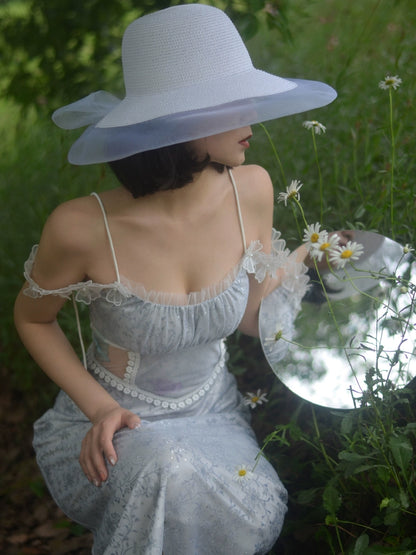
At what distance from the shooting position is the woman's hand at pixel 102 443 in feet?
4.60

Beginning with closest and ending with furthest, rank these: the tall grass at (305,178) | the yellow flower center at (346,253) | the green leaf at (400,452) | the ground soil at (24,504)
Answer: the yellow flower center at (346,253)
the green leaf at (400,452)
the tall grass at (305,178)
the ground soil at (24,504)

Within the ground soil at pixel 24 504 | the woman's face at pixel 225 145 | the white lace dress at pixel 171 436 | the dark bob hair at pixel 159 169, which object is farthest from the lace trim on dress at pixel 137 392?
the ground soil at pixel 24 504

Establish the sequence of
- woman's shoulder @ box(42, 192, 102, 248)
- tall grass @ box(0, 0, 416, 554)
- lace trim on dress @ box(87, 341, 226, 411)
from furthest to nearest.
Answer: tall grass @ box(0, 0, 416, 554)
lace trim on dress @ box(87, 341, 226, 411)
woman's shoulder @ box(42, 192, 102, 248)

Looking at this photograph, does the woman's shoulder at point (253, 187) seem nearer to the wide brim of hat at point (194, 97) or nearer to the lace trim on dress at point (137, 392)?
the wide brim of hat at point (194, 97)

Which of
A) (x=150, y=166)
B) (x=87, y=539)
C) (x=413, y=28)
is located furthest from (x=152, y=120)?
(x=413, y=28)

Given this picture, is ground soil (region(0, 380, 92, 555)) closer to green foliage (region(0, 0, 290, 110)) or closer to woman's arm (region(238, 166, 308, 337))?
woman's arm (region(238, 166, 308, 337))

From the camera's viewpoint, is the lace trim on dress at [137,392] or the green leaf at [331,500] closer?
the green leaf at [331,500]

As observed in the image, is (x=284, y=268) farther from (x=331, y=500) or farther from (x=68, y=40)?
(x=68, y=40)

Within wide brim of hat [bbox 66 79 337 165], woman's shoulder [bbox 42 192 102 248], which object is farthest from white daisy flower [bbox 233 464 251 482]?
wide brim of hat [bbox 66 79 337 165]

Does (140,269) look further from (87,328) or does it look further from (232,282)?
(87,328)

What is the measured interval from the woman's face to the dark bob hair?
0.05 ft

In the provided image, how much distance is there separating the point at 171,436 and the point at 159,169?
54cm

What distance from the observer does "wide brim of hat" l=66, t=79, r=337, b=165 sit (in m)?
1.24

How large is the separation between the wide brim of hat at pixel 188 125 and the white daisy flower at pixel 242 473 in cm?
66
